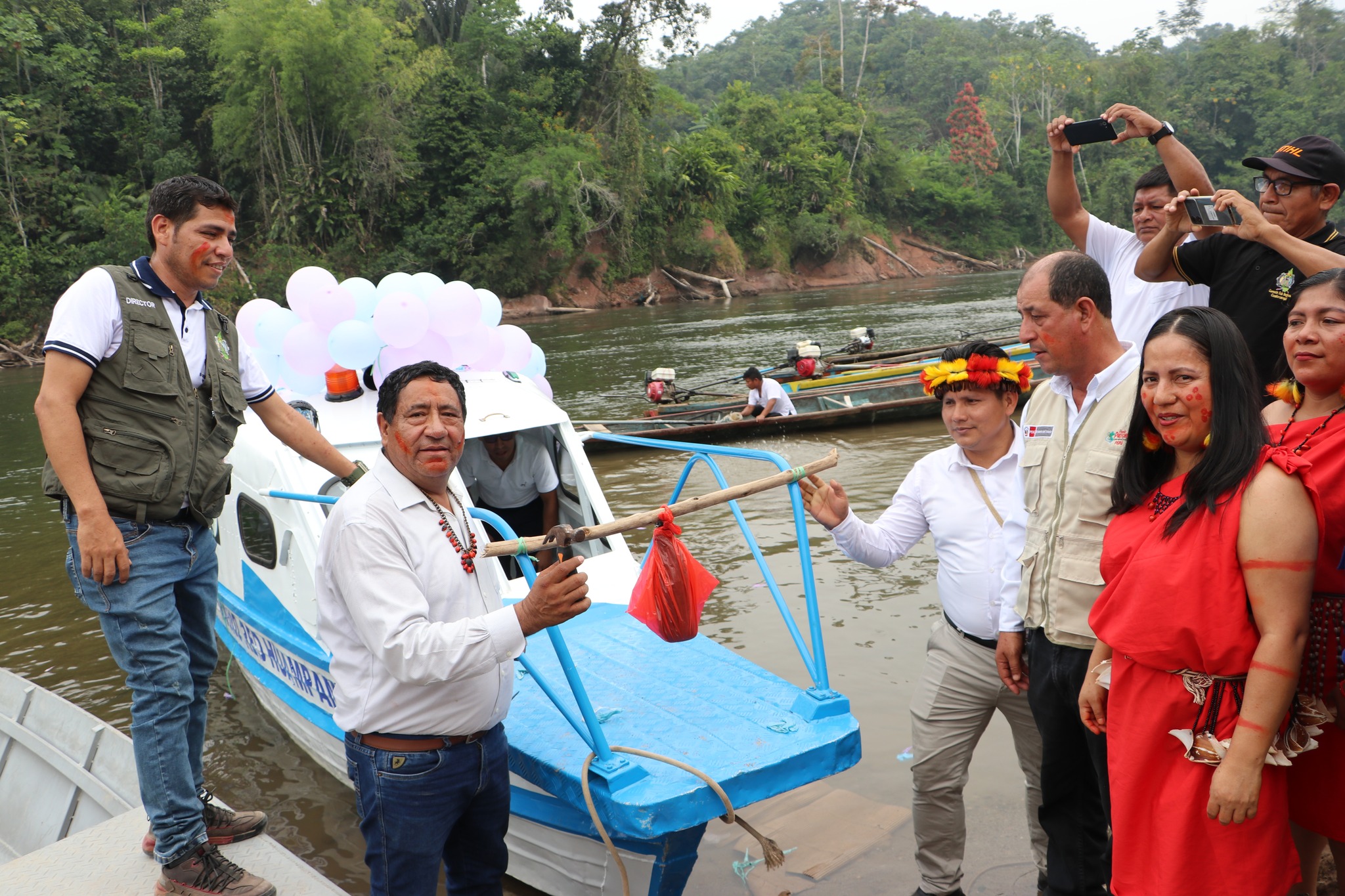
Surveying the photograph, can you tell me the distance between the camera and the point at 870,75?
3019 inches

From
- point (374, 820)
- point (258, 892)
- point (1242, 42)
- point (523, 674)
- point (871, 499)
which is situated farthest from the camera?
point (1242, 42)

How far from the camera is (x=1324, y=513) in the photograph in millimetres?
2217

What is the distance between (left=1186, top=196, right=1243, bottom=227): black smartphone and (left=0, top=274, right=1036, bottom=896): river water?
2520 millimetres

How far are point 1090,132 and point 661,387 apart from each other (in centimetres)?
1140

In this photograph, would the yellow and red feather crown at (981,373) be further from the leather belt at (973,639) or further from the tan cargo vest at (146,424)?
the tan cargo vest at (146,424)

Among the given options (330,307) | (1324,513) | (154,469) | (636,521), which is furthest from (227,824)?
(1324,513)

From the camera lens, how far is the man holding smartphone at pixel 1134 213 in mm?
3740

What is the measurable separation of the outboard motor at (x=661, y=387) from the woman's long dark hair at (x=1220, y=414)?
42.1ft

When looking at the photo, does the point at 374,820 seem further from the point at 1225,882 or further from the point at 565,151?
the point at 565,151

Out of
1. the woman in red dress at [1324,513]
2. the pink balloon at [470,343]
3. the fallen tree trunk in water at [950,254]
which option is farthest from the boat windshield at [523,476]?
the fallen tree trunk in water at [950,254]

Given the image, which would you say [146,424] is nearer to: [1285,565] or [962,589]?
[962,589]

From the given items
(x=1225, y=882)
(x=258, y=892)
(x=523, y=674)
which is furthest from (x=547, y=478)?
(x=1225, y=882)

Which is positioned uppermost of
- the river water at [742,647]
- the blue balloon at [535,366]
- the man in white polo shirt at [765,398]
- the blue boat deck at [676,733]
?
the blue balloon at [535,366]

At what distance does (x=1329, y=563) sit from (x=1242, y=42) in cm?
8757
